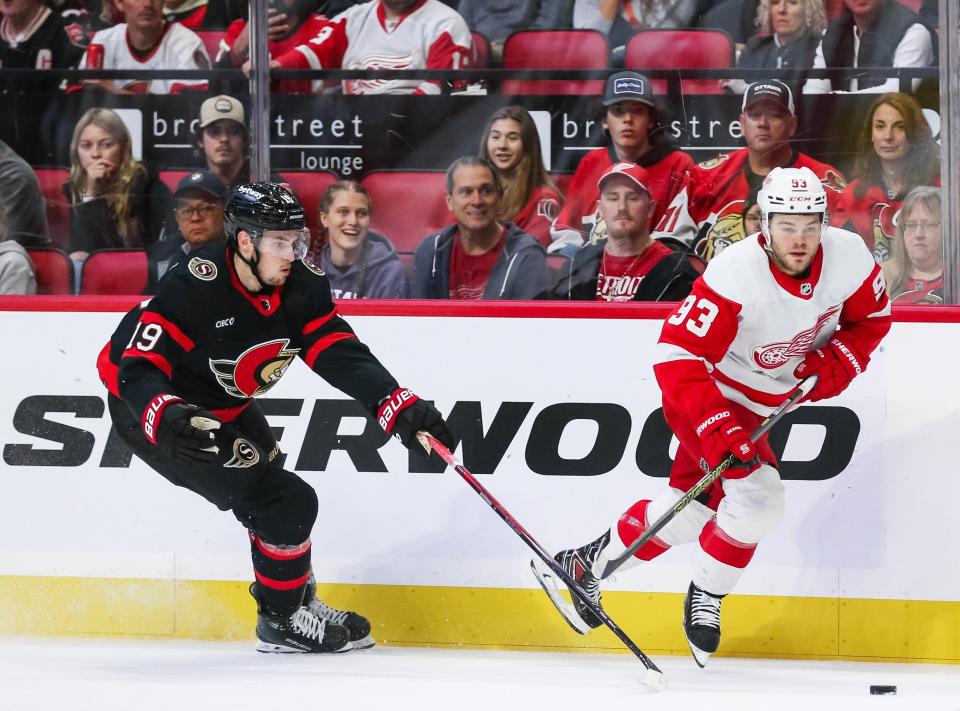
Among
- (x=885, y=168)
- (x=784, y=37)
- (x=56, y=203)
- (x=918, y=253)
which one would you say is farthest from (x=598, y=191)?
(x=56, y=203)

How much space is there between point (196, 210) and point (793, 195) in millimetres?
1807

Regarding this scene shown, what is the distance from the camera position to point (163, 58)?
3.85 m

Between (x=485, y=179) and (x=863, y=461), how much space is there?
4.40 ft

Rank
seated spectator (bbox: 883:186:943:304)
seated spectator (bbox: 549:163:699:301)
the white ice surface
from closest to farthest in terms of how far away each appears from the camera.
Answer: the white ice surface → seated spectator (bbox: 883:186:943:304) → seated spectator (bbox: 549:163:699:301)

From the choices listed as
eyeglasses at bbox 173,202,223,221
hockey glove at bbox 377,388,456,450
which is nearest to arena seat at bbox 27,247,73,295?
eyeglasses at bbox 173,202,223,221

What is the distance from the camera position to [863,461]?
11.2 ft

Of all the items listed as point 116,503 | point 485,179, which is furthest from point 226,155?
point 116,503

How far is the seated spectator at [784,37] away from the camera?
362cm

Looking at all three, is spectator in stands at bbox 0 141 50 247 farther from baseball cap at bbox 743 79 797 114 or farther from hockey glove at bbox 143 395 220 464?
baseball cap at bbox 743 79 797 114

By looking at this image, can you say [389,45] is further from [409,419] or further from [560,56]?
[409,419]

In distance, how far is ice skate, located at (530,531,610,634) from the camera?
3.32m

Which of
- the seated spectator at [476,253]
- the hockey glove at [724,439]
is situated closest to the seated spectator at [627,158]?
the seated spectator at [476,253]

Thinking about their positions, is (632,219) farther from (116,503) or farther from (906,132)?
(116,503)

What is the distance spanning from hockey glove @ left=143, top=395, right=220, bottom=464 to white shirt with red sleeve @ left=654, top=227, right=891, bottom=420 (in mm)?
1080
